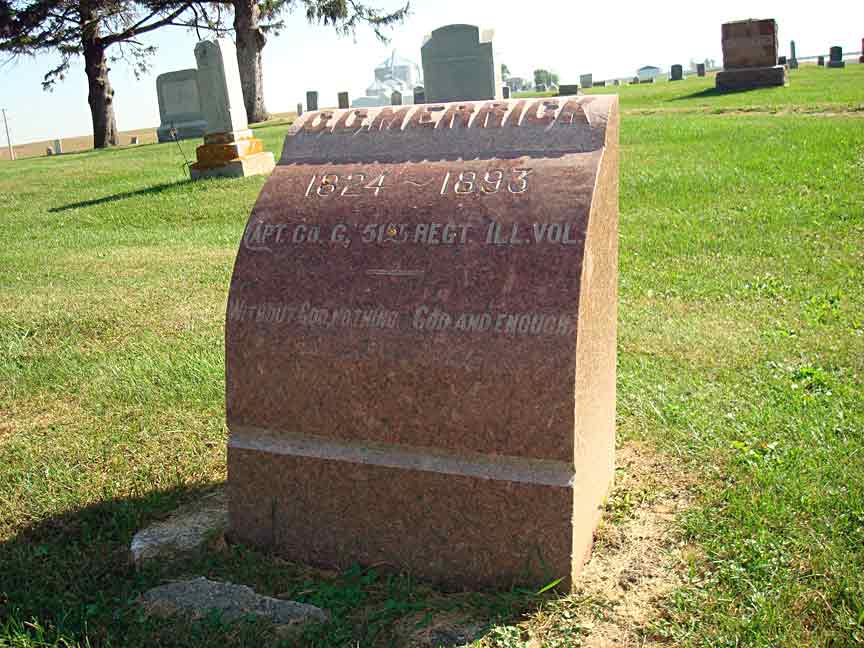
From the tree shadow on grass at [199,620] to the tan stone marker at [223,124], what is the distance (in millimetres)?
10725

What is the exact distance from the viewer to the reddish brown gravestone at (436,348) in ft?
8.91

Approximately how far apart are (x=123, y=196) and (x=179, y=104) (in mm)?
14938

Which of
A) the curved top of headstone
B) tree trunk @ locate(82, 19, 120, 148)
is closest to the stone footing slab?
the curved top of headstone

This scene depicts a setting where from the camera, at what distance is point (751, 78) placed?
22781 mm

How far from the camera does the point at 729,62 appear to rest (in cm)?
2314

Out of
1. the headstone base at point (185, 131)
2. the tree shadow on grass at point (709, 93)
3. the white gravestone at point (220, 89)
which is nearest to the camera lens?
the white gravestone at point (220, 89)

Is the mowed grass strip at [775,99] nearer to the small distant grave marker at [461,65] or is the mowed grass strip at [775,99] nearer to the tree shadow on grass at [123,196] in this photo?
the small distant grave marker at [461,65]

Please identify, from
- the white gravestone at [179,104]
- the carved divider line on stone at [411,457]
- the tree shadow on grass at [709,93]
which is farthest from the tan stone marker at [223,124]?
the white gravestone at [179,104]

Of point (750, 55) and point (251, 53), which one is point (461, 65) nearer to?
point (750, 55)

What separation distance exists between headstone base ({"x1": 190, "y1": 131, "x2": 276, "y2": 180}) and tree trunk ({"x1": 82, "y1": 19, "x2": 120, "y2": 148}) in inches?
575

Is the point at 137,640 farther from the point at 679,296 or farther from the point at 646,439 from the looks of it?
the point at 679,296

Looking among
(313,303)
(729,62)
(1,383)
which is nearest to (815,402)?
(313,303)

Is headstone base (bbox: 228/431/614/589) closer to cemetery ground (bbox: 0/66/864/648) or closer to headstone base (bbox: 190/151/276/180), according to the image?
cemetery ground (bbox: 0/66/864/648)

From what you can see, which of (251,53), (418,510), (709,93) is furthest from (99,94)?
(418,510)
